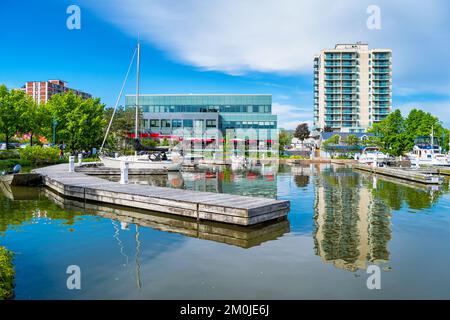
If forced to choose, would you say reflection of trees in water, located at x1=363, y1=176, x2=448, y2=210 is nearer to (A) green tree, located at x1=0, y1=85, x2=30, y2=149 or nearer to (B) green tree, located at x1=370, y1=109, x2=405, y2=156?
(B) green tree, located at x1=370, y1=109, x2=405, y2=156

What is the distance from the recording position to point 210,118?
336 feet

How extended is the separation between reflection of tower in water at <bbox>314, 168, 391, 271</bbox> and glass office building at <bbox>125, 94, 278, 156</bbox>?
→ 3084 inches

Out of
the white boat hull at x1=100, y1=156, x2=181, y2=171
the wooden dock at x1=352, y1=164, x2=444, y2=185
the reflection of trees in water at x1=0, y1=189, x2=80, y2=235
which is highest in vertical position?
the white boat hull at x1=100, y1=156, x2=181, y2=171

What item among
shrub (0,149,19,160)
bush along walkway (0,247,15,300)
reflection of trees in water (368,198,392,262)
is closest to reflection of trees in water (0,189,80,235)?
bush along walkway (0,247,15,300)

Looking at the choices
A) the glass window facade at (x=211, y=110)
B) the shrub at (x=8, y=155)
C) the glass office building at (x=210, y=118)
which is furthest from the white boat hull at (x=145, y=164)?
the glass window facade at (x=211, y=110)

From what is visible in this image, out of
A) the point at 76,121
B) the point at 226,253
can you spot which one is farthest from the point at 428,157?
the point at 226,253

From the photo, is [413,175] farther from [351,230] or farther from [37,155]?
[37,155]

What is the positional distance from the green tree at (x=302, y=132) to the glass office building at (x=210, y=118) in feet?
85.7

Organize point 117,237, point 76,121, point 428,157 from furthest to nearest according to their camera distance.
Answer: point 76,121
point 428,157
point 117,237

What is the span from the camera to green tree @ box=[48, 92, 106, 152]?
5912 centimetres

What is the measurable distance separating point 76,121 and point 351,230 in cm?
5451

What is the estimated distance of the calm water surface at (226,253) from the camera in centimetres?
789

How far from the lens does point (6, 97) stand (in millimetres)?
52312

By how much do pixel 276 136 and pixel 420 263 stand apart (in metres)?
88.7
